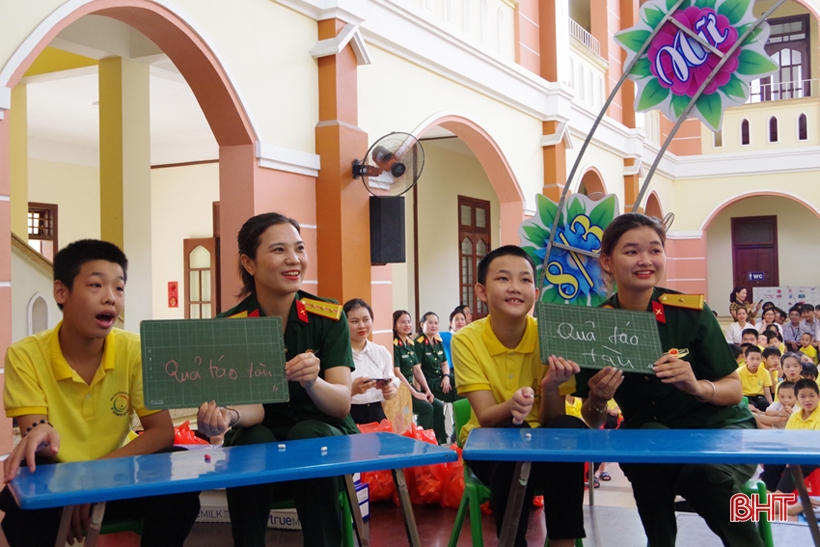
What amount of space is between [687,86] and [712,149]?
1190 cm

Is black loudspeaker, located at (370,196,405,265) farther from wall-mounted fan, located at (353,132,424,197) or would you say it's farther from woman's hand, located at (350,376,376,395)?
woman's hand, located at (350,376,376,395)

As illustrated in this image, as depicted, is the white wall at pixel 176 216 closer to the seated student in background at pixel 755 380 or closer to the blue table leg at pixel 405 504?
the seated student in background at pixel 755 380

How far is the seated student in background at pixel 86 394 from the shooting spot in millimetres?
2285

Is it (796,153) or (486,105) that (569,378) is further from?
(796,153)

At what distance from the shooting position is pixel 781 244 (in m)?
16.8

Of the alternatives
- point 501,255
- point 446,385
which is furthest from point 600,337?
point 446,385

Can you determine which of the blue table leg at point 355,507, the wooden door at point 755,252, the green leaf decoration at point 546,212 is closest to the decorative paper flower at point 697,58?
the green leaf decoration at point 546,212

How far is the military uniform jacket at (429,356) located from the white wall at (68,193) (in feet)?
20.9

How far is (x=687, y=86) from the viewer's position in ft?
14.1

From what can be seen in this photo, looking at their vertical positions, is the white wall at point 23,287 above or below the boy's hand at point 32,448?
above

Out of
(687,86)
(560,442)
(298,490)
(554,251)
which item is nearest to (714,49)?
(687,86)

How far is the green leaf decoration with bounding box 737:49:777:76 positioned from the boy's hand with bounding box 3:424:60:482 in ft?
11.6

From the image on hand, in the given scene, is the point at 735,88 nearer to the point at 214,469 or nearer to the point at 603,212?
the point at 603,212

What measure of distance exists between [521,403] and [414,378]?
4626 mm
